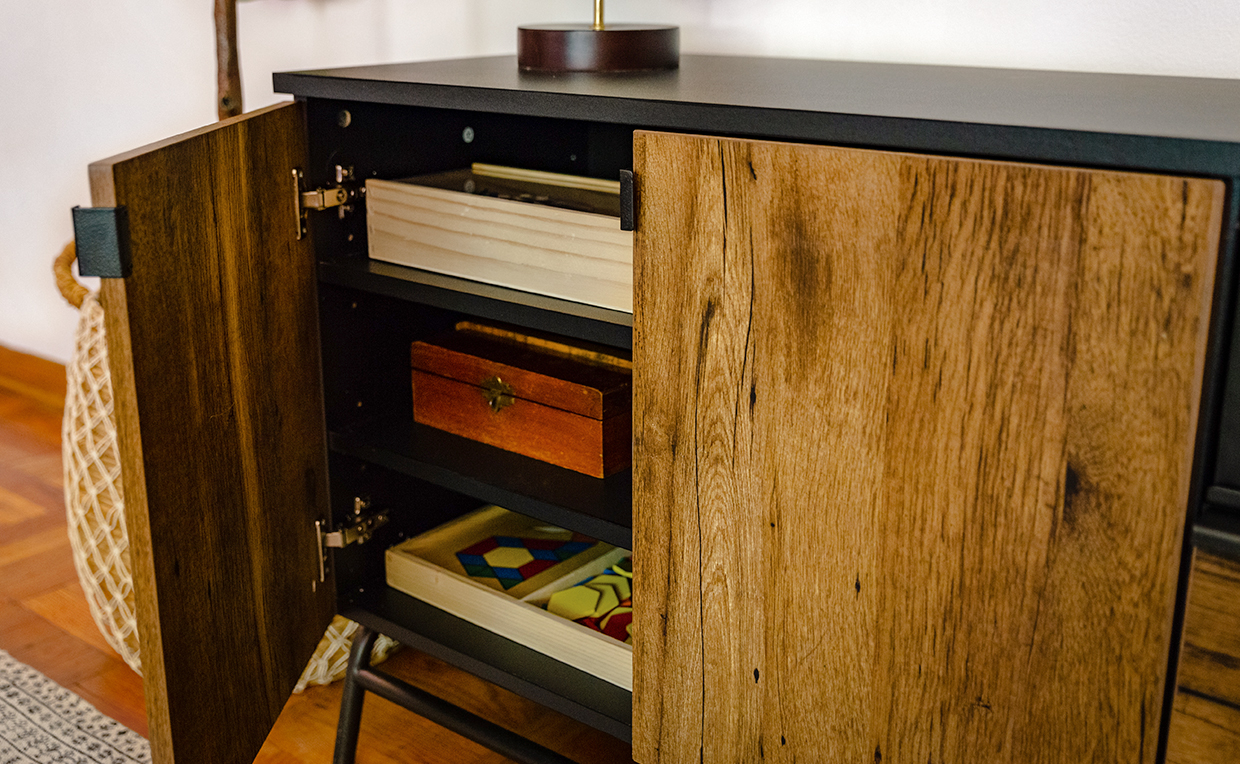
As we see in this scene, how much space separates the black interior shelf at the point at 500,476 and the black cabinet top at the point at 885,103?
0.36 m

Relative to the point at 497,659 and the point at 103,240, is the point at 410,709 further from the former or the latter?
the point at 103,240

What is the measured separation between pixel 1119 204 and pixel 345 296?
30.9 inches

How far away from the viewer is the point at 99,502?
154 centimetres

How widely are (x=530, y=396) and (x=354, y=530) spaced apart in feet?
0.85

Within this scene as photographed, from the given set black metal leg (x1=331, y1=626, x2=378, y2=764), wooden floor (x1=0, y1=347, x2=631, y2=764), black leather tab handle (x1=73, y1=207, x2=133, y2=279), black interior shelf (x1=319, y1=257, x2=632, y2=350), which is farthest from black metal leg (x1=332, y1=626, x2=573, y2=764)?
black leather tab handle (x1=73, y1=207, x2=133, y2=279)

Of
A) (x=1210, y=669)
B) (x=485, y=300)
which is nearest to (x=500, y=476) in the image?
(x=485, y=300)

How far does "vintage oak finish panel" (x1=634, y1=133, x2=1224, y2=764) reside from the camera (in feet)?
2.15

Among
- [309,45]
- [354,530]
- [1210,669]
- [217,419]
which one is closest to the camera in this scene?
[1210,669]

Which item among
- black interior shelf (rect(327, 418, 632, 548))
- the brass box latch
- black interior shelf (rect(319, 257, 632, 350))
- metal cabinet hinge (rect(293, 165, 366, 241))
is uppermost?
metal cabinet hinge (rect(293, 165, 366, 241))

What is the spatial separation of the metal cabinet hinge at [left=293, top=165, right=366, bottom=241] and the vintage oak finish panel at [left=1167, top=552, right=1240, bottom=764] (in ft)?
2.68

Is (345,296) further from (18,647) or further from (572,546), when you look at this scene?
(18,647)

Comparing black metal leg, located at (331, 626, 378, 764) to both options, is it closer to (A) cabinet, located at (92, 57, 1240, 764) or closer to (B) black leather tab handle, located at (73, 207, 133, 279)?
(A) cabinet, located at (92, 57, 1240, 764)

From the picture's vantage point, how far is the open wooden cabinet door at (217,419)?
2.97 feet

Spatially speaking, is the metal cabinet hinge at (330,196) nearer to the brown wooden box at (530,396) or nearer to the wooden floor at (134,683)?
the brown wooden box at (530,396)
